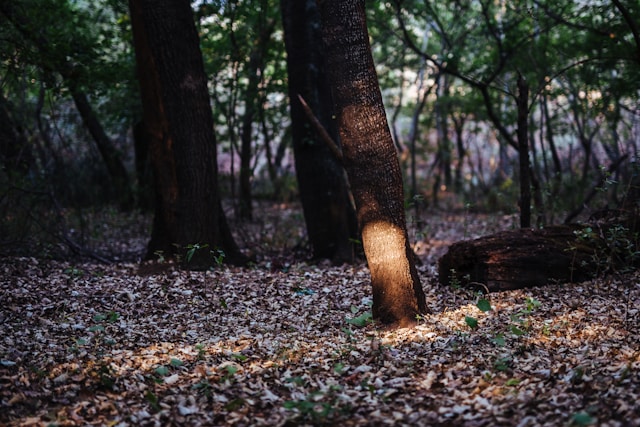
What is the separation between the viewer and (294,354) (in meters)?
4.91

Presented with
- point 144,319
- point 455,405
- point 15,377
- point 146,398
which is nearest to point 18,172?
point 144,319

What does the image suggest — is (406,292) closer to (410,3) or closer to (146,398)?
(146,398)

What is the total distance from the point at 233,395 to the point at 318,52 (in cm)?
584

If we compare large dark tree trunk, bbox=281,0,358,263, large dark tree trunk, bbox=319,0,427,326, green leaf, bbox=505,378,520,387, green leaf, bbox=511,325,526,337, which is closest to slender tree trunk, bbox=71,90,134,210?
large dark tree trunk, bbox=281,0,358,263

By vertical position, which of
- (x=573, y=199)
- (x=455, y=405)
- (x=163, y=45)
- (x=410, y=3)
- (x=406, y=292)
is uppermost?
(x=410, y=3)

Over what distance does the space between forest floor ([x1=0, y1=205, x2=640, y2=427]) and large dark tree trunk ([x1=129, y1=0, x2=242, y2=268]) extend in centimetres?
62

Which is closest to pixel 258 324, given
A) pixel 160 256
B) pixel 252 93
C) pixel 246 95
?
pixel 160 256

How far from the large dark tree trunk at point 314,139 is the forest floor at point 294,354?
1.76m

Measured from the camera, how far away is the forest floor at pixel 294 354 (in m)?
3.83

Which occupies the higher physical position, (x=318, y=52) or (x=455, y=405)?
(x=318, y=52)

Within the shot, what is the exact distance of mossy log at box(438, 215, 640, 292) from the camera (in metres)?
6.64

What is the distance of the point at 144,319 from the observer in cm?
575

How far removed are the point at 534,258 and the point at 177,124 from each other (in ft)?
14.2

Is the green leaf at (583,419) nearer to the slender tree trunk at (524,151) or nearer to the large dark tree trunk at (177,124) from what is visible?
the slender tree trunk at (524,151)
